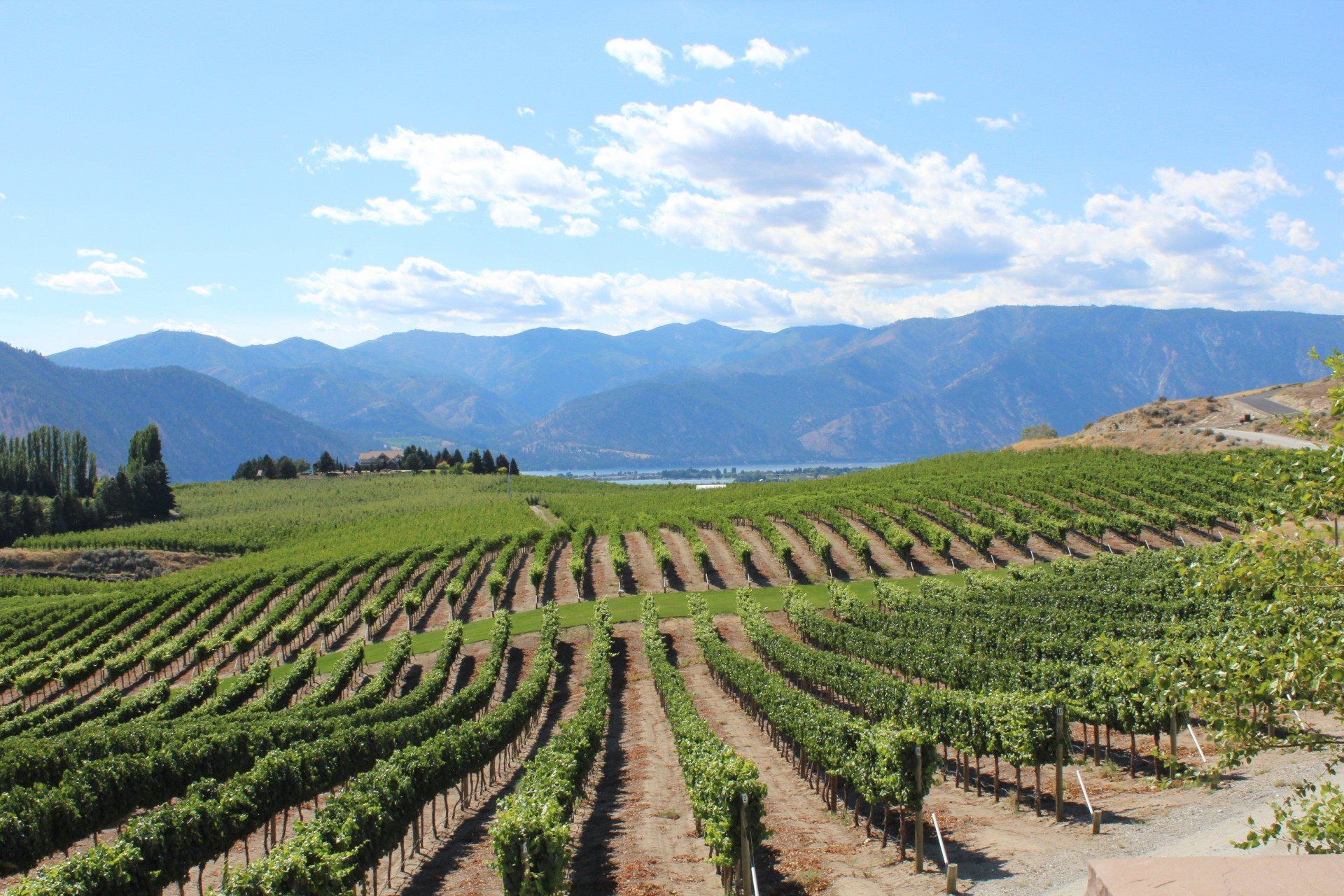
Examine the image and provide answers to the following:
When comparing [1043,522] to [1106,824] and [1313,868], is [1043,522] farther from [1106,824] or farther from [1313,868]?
[1313,868]

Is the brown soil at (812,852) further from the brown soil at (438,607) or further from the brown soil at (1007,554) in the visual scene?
the brown soil at (1007,554)

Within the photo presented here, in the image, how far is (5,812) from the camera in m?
17.6

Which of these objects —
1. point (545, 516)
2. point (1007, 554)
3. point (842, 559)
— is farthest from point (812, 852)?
point (545, 516)

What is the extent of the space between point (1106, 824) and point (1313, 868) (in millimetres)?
11487

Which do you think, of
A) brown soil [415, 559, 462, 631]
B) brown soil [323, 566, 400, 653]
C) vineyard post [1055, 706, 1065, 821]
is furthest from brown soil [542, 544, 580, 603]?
vineyard post [1055, 706, 1065, 821]

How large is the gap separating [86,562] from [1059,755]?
99.3 metres

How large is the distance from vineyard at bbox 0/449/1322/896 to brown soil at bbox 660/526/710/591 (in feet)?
1.51

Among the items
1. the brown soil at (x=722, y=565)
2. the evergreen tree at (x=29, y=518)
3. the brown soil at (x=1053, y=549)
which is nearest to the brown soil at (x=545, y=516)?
the brown soil at (x=722, y=565)

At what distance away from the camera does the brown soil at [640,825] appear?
17.6 m

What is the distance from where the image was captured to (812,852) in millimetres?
18469

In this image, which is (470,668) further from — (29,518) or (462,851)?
(29,518)

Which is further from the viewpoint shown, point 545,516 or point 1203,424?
point 1203,424

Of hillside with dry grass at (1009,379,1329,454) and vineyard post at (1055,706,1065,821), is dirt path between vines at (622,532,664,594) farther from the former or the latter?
hillside with dry grass at (1009,379,1329,454)

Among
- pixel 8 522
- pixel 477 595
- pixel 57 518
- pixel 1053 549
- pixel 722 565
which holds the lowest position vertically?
pixel 477 595
